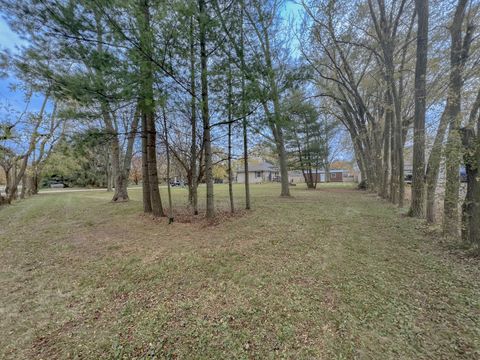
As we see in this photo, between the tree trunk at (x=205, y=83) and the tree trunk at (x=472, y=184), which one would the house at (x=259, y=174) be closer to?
the tree trunk at (x=205, y=83)

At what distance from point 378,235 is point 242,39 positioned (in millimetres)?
5489

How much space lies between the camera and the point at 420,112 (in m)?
6.07

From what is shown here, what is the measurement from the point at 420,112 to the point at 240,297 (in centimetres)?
702

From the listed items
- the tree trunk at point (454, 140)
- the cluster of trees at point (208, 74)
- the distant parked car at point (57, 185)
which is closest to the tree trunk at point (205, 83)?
the cluster of trees at point (208, 74)

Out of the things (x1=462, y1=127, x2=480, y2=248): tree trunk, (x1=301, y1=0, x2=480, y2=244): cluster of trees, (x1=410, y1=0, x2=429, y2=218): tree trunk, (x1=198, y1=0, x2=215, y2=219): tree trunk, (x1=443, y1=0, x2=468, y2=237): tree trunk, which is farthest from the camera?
(x1=410, y1=0, x2=429, y2=218): tree trunk

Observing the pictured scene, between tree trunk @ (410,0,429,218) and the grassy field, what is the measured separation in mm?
1903

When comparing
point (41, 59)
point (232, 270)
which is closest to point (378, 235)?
point (232, 270)

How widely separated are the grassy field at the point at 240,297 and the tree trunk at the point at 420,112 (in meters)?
1.90

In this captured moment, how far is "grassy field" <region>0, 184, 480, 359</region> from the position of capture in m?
1.95

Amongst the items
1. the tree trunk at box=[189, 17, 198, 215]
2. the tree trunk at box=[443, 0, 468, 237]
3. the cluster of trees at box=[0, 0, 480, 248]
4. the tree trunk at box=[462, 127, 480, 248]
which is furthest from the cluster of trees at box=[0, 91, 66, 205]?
the tree trunk at box=[462, 127, 480, 248]

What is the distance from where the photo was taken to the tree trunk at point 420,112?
227 inches

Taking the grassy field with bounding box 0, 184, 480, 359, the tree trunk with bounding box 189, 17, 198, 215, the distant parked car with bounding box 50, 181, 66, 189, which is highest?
the tree trunk with bounding box 189, 17, 198, 215

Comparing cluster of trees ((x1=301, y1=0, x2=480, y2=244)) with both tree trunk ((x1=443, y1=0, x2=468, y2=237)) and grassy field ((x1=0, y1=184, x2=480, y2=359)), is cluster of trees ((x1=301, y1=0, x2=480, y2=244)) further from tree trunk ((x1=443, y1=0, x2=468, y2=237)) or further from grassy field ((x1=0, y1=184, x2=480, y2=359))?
grassy field ((x1=0, y1=184, x2=480, y2=359))

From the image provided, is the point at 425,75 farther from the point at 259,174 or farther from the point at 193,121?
the point at 259,174
